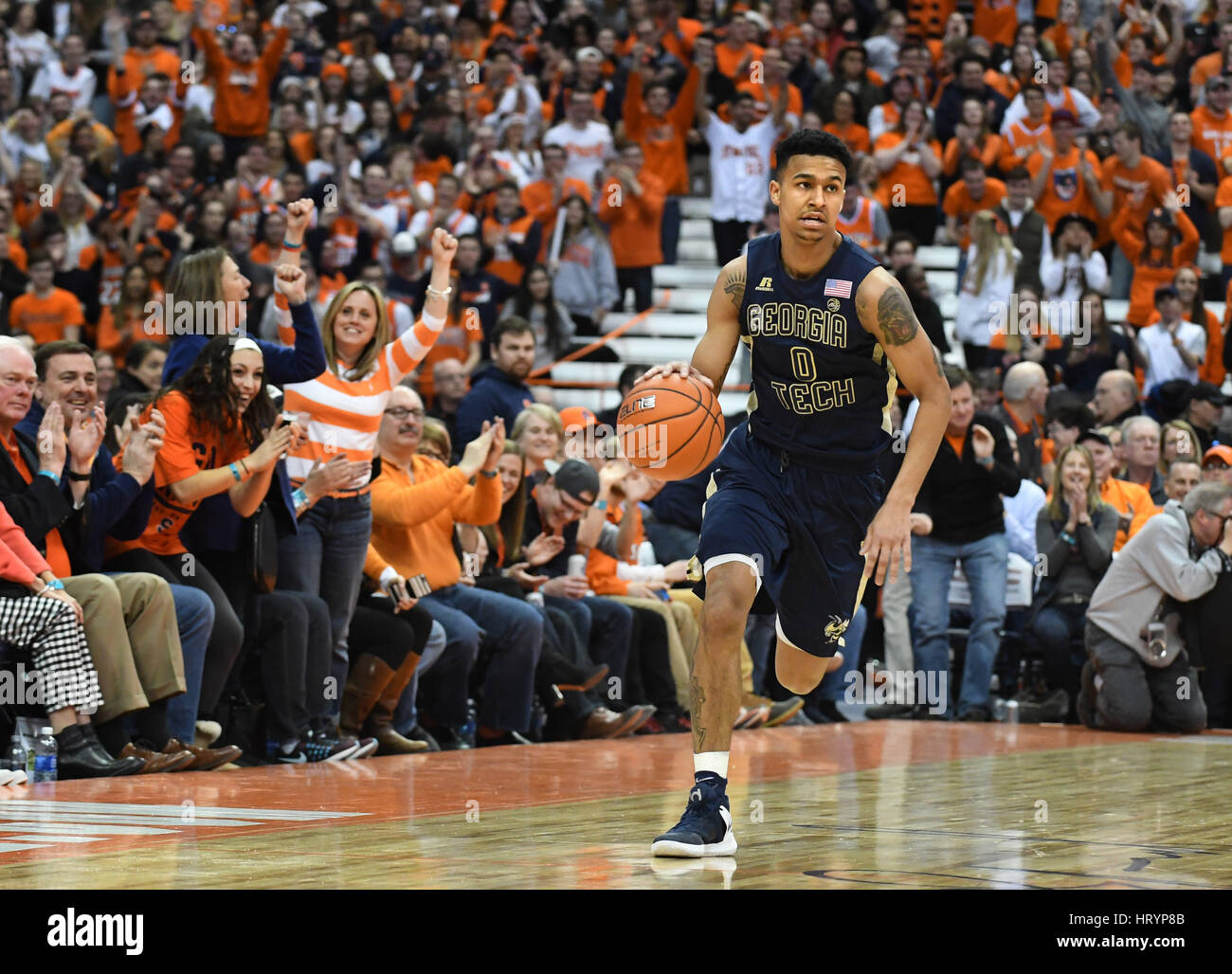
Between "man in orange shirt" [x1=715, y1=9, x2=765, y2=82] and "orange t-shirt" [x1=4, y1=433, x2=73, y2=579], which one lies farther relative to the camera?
"man in orange shirt" [x1=715, y1=9, x2=765, y2=82]

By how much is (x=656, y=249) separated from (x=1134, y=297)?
4.14 meters

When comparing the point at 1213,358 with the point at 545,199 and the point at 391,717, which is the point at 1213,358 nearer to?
the point at 545,199

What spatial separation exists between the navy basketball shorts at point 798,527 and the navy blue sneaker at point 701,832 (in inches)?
25.9

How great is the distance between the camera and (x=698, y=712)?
5.50 meters

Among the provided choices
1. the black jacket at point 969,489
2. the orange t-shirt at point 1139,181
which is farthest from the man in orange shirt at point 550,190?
the black jacket at point 969,489

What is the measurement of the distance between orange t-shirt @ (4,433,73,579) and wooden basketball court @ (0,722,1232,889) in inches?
37.7

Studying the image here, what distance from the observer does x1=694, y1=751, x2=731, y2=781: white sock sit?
540 cm

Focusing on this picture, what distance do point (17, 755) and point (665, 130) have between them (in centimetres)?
1081

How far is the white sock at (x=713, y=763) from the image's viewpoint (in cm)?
540

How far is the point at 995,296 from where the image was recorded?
15008 millimetres

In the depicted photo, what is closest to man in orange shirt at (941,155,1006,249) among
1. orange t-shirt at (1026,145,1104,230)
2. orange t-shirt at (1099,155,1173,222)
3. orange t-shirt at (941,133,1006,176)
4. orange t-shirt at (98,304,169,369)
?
orange t-shirt at (941,133,1006,176)

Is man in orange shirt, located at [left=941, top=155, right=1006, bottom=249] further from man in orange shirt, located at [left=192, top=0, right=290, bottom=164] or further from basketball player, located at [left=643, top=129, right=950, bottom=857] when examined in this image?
basketball player, located at [left=643, top=129, right=950, bottom=857]
